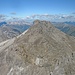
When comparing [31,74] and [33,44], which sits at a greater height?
[33,44]

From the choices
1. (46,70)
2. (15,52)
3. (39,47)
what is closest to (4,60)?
(15,52)

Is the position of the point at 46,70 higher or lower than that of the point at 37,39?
lower

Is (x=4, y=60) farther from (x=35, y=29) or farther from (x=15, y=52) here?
(x=35, y=29)

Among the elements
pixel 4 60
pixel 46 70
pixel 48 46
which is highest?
pixel 48 46

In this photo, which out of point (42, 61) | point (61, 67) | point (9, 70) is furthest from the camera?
point (9, 70)

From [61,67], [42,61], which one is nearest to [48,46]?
[42,61]

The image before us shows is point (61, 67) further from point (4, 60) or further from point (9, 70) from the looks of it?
point (4, 60)

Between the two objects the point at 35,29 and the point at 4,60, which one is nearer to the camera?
the point at 4,60

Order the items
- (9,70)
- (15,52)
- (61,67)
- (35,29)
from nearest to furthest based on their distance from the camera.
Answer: (61,67)
(9,70)
(15,52)
(35,29)

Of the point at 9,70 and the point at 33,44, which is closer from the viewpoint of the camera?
the point at 9,70
